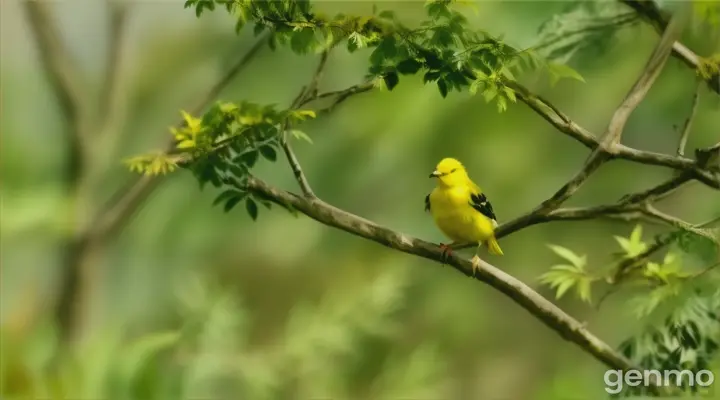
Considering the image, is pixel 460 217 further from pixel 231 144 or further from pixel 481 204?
→ pixel 231 144

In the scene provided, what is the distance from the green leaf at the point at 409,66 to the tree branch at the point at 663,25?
1.12 feet

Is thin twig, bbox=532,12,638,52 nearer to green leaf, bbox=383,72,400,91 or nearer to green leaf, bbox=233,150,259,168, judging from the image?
green leaf, bbox=383,72,400,91

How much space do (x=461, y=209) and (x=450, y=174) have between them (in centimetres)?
6

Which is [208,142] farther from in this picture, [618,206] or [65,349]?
[618,206]

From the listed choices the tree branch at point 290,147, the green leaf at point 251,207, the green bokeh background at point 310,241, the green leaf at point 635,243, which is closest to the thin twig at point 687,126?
the green bokeh background at point 310,241

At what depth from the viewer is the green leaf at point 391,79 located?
1.05 m

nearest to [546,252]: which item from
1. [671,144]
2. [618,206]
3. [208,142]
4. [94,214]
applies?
[618,206]

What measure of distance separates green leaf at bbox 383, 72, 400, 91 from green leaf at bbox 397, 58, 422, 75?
0.05 feet

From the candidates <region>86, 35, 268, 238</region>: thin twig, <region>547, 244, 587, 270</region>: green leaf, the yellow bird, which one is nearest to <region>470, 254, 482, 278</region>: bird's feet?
the yellow bird

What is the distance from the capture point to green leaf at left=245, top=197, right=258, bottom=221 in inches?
43.5

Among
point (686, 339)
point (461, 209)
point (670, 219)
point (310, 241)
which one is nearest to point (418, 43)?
point (461, 209)

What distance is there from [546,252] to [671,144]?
250 millimetres

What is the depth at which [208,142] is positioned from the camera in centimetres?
107

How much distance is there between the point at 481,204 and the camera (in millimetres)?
1042
